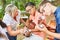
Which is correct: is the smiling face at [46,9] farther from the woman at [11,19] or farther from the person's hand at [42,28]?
the woman at [11,19]

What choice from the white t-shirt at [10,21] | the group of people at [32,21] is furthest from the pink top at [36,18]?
the white t-shirt at [10,21]

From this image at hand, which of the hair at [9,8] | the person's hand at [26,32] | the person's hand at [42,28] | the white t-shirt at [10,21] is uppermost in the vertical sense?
the hair at [9,8]

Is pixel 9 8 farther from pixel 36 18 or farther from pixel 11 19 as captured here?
pixel 36 18

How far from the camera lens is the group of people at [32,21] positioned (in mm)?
1922

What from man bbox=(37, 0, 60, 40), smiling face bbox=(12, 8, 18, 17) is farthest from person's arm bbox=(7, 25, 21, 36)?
man bbox=(37, 0, 60, 40)

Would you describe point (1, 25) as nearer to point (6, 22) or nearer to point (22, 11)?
point (6, 22)

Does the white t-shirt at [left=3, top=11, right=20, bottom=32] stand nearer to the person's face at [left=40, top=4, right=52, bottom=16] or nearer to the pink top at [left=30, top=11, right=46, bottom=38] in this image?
the pink top at [left=30, top=11, right=46, bottom=38]

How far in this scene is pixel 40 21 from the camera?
195 centimetres

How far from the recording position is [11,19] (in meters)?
1.97

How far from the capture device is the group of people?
1.92 meters

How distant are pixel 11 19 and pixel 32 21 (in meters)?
0.20

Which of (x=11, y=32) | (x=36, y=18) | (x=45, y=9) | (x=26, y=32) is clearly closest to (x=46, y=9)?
(x=45, y=9)

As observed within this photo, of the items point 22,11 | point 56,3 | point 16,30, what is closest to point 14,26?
point 16,30

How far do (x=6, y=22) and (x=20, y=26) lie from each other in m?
0.14
